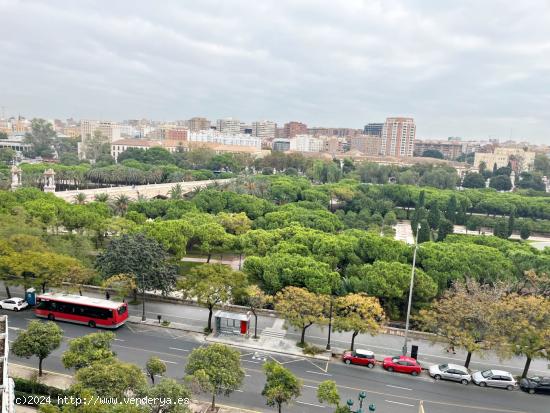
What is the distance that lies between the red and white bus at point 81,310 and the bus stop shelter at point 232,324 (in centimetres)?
693

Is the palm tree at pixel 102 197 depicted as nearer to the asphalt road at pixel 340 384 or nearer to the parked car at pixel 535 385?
the asphalt road at pixel 340 384

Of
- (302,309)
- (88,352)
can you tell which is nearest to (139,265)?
(88,352)

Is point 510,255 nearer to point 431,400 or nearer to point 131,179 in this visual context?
point 431,400

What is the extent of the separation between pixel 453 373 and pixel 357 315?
672 centimetres

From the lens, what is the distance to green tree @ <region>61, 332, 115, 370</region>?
20828 millimetres

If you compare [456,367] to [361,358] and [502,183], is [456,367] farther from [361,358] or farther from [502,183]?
[502,183]

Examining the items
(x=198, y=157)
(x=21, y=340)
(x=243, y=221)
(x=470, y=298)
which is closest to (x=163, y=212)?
(x=243, y=221)

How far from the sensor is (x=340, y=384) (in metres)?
25.8

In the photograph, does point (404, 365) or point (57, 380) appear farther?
point (404, 365)

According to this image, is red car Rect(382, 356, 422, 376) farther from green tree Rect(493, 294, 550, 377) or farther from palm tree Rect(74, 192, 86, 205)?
palm tree Rect(74, 192, 86, 205)

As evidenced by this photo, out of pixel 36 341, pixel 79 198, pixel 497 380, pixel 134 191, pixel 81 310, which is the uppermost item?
pixel 134 191

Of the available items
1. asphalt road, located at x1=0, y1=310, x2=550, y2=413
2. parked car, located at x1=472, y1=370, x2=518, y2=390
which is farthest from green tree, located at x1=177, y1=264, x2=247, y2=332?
parked car, located at x1=472, y1=370, x2=518, y2=390

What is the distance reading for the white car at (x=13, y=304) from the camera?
1303 inches

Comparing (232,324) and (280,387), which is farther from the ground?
(280,387)
